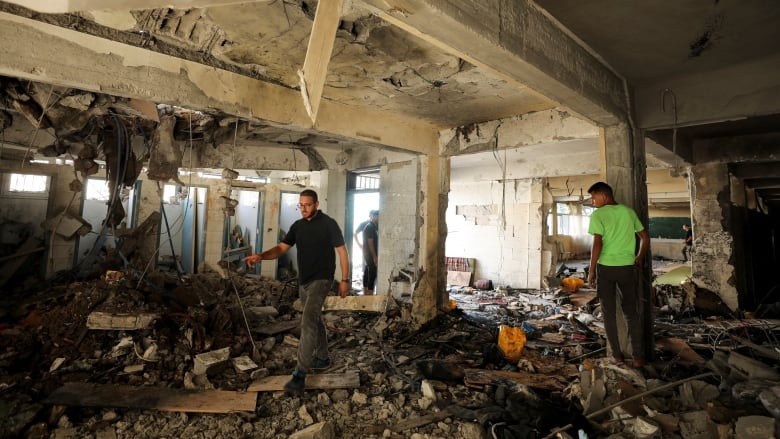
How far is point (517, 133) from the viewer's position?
16.4 feet

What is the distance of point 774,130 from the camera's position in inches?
221

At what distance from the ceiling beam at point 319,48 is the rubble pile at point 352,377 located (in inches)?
89.5

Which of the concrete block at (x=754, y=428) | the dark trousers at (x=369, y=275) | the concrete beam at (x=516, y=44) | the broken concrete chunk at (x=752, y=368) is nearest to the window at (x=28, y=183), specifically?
the dark trousers at (x=369, y=275)

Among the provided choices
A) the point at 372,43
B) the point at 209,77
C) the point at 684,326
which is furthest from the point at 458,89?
the point at 684,326

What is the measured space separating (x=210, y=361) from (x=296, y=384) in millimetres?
1004

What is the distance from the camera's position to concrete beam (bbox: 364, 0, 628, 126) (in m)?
1.80

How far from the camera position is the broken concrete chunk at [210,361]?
3.53 meters

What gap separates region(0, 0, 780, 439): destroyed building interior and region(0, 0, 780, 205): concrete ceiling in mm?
22

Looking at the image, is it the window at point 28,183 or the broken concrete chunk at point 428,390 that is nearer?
the broken concrete chunk at point 428,390

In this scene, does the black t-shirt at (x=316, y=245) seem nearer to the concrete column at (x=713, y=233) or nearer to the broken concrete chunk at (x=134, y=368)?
the broken concrete chunk at (x=134, y=368)

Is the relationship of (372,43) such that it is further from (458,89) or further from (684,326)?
(684,326)

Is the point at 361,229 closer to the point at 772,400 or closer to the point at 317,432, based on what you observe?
the point at 317,432

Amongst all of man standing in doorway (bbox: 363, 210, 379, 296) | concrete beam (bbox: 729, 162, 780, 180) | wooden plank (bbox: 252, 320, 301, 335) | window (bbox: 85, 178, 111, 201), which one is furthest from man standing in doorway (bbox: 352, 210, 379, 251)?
concrete beam (bbox: 729, 162, 780, 180)

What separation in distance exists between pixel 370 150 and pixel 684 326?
5.74 meters
